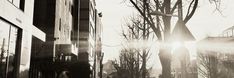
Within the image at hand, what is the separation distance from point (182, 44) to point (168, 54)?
280cm

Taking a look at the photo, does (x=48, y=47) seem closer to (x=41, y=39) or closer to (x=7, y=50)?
(x=41, y=39)

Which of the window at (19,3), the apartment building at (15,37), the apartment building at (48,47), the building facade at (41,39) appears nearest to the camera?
the apartment building at (15,37)

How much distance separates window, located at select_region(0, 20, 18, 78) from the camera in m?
11.8

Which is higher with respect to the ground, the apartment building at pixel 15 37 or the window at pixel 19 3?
the window at pixel 19 3

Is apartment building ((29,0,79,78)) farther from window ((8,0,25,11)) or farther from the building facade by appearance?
window ((8,0,25,11))

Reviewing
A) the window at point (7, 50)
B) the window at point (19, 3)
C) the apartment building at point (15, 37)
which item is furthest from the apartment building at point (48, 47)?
the window at point (7, 50)

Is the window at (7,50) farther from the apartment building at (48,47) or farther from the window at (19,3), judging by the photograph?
the apartment building at (48,47)

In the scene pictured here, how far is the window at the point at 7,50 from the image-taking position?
11750mm

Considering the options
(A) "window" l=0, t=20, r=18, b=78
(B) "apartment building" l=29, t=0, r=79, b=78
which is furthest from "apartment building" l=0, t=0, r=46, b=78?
(B) "apartment building" l=29, t=0, r=79, b=78

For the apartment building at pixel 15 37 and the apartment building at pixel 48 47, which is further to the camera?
the apartment building at pixel 48 47

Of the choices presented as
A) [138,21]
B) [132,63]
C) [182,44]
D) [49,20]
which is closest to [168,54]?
[182,44]

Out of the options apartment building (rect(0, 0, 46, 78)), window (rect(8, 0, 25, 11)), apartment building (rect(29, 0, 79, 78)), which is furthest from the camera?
apartment building (rect(29, 0, 79, 78))

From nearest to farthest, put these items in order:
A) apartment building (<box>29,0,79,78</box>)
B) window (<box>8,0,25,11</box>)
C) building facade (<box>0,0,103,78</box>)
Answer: building facade (<box>0,0,103,78</box>) → window (<box>8,0,25,11</box>) → apartment building (<box>29,0,79,78</box>)

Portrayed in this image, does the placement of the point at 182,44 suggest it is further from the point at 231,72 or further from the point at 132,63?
the point at 231,72
